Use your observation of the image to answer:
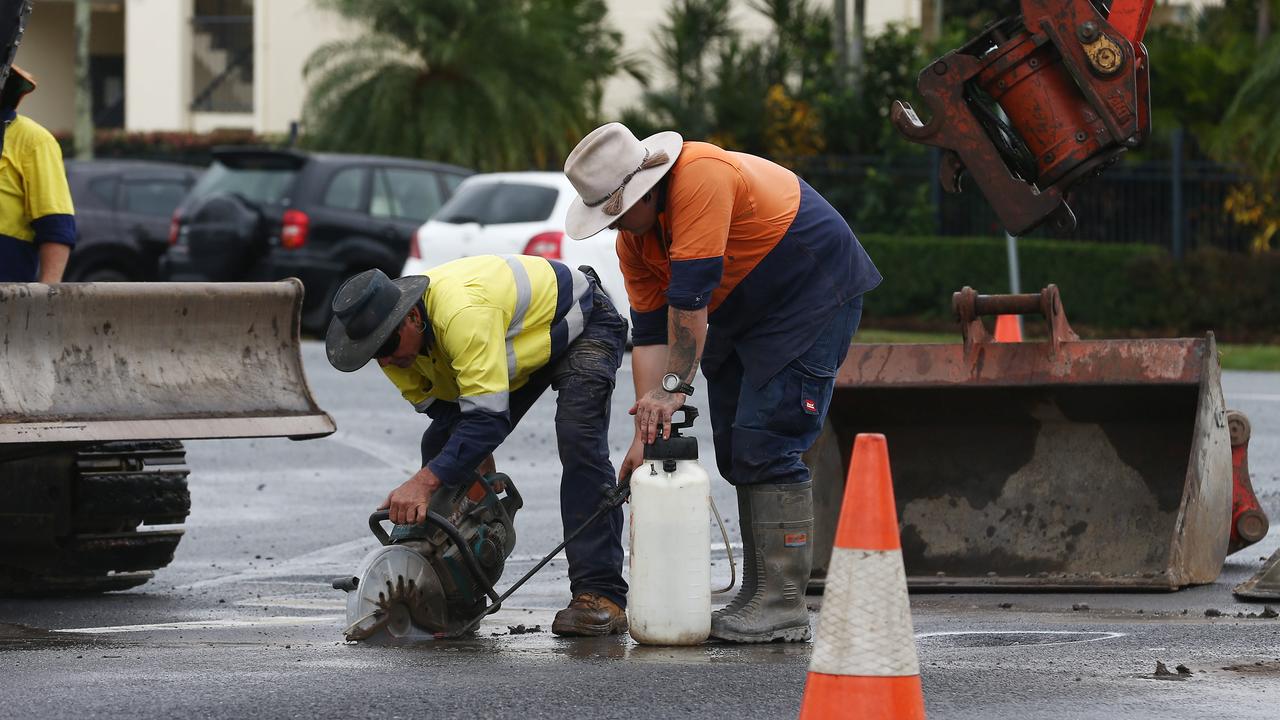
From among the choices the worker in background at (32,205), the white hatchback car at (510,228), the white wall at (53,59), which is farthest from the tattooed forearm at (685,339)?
the white wall at (53,59)

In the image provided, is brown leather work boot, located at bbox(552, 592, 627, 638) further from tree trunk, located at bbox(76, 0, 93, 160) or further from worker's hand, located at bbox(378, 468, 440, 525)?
tree trunk, located at bbox(76, 0, 93, 160)

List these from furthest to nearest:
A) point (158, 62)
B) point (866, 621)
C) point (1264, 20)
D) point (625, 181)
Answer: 1. point (158, 62)
2. point (1264, 20)
3. point (625, 181)
4. point (866, 621)

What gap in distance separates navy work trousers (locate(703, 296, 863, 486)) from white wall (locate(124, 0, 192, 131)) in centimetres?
3287

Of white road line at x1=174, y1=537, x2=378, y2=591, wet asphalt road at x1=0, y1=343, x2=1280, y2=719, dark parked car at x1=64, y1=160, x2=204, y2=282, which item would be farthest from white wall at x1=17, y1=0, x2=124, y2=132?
wet asphalt road at x1=0, y1=343, x2=1280, y2=719

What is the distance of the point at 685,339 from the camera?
5809 millimetres

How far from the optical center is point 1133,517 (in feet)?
24.6

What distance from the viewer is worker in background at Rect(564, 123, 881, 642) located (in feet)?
19.2

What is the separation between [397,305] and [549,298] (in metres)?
0.55

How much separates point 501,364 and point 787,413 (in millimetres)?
868

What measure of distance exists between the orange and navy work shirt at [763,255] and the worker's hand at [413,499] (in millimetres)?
907

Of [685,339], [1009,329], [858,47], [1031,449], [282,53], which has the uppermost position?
[282,53]

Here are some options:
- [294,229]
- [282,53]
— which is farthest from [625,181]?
[282,53]

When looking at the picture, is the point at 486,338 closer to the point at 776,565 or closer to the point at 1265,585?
the point at 776,565

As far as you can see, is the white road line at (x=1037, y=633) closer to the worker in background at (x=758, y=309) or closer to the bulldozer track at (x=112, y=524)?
the worker in background at (x=758, y=309)
